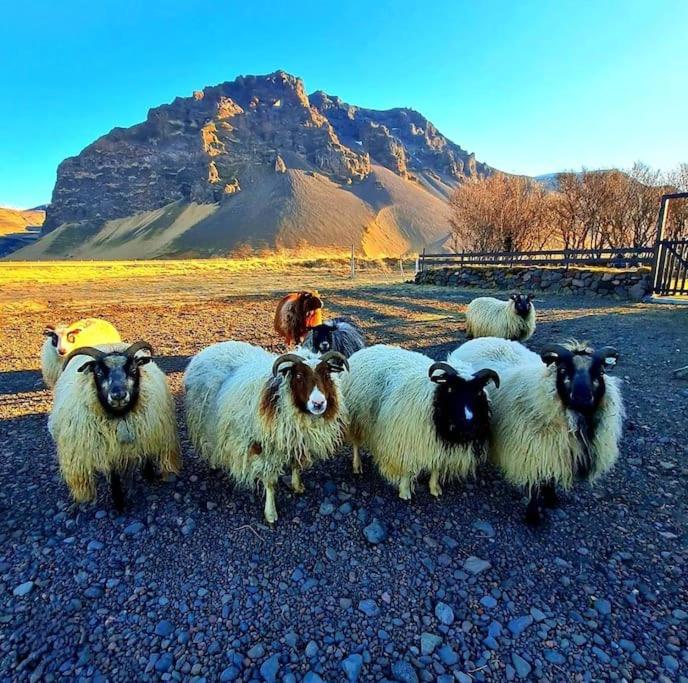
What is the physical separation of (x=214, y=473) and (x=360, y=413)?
209cm

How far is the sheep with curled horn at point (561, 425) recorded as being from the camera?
407 cm

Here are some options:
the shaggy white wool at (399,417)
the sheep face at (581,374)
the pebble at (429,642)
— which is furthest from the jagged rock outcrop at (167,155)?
the pebble at (429,642)

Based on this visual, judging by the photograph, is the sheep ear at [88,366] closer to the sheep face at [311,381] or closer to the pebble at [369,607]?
the sheep face at [311,381]

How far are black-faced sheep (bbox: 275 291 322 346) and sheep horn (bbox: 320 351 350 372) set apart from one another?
597 centimetres

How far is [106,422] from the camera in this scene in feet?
15.3

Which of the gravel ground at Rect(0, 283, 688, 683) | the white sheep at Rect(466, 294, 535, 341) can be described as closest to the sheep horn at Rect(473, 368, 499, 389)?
the gravel ground at Rect(0, 283, 688, 683)

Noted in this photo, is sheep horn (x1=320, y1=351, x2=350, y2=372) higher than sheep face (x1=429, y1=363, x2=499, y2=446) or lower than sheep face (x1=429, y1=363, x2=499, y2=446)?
higher

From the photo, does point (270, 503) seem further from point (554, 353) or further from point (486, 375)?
point (554, 353)

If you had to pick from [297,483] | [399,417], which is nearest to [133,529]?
[297,483]

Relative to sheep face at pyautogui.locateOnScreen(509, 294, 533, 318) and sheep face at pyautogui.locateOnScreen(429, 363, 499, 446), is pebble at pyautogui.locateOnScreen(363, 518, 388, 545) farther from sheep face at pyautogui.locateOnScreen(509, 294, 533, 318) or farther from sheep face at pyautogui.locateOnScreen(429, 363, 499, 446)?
sheep face at pyautogui.locateOnScreen(509, 294, 533, 318)

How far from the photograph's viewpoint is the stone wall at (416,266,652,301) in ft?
61.8

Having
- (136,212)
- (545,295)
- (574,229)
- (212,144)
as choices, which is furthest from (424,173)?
(545,295)

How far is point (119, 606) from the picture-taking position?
3.46m

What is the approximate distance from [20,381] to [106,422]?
→ 6.37 meters
